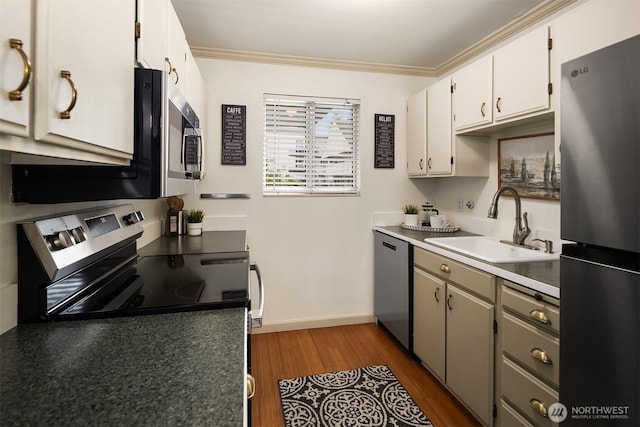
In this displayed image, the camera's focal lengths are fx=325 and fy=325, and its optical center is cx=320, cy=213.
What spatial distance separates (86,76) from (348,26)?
6.70 ft

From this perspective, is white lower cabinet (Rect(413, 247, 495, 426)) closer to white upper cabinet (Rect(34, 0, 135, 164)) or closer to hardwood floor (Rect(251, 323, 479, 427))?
hardwood floor (Rect(251, 323, 479, 427))

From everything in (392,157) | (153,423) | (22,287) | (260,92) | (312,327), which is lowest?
(312,327)

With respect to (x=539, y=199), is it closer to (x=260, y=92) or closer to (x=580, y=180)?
(x=580, y=180)

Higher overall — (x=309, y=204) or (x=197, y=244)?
(x=309, y=204)

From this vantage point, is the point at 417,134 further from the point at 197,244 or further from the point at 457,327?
the point at 197,244

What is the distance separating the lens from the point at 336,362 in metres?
Answer: 2.41

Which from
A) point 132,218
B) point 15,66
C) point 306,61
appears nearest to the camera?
point 15,66

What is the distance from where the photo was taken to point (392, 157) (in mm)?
3107

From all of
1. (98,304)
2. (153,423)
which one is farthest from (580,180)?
(98,304)

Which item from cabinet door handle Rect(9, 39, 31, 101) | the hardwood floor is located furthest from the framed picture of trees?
cabinet door handle Rect(9, 39, 31, 101)

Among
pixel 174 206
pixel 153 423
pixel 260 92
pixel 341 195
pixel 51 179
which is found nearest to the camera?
pixel 153 423

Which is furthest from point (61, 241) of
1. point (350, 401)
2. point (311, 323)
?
point (311, 323)

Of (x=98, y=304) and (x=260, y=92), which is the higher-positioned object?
(x=260, y=92)

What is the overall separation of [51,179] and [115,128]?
0.31m
